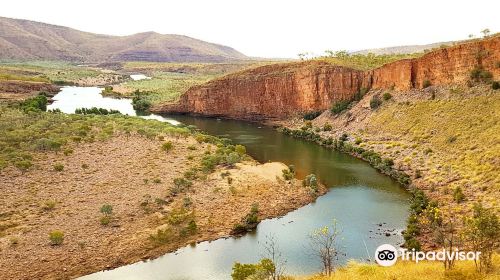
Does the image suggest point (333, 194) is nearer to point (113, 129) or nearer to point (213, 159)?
point (213, 159)

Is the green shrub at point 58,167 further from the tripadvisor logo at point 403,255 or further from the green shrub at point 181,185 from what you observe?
the tripadvisor logo at point 403,255

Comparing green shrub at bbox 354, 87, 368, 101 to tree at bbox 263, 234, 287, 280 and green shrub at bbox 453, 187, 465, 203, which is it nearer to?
green shrub at bbox 453, 187, 465, 203

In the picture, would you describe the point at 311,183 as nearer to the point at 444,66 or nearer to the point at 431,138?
the point at 431,138

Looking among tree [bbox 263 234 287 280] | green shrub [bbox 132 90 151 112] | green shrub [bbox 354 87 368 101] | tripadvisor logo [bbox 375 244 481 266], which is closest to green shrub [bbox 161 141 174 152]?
tree [bbox 263 234 287 280]

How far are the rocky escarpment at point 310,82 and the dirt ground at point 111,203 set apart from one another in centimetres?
2930

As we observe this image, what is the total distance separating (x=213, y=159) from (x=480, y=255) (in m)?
32.5

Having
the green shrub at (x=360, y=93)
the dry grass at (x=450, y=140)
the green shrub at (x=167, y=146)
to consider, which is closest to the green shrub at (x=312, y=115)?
the green shrub at (x=360, y=93)

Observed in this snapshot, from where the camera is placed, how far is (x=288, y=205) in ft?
131

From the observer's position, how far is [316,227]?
3509 cm

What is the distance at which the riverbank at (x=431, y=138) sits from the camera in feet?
125

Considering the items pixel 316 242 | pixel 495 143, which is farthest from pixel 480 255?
pixel 495 143

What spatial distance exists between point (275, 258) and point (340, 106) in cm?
5272

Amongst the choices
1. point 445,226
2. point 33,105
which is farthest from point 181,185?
point 33,105

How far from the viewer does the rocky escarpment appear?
5903 cm
